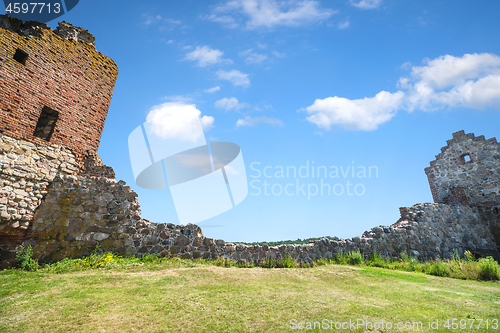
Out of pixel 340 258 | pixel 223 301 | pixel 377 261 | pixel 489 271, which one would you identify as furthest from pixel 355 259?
pixel 223 301

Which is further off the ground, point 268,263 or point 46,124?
point 46,124

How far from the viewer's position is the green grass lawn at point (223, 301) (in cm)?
450

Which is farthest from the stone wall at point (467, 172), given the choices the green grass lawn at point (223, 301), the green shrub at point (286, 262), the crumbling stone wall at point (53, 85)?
the crumbling stone wall at point (53, 85)

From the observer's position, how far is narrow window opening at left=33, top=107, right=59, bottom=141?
1061 centimetres

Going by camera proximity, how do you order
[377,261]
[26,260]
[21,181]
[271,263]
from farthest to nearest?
1. [377,261]
2. [271,263]
3. [21,181]
4. [26,260]

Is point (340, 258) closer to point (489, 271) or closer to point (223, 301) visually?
point (489, 271)

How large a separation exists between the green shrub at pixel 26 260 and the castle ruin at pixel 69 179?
0.67 feet

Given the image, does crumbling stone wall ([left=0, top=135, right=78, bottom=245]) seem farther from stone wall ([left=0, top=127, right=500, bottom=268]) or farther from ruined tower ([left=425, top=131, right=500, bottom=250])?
ruined tower ([left=425, top=131, right=500, bottom=250])

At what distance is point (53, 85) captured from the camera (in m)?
11.0

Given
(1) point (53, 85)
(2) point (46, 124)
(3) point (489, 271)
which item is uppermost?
(1) point (53, 85)

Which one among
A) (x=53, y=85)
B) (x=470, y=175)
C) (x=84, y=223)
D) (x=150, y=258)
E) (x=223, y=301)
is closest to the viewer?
(x=223, y=301)

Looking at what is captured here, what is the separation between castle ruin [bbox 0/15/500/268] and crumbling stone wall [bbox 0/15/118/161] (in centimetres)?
4

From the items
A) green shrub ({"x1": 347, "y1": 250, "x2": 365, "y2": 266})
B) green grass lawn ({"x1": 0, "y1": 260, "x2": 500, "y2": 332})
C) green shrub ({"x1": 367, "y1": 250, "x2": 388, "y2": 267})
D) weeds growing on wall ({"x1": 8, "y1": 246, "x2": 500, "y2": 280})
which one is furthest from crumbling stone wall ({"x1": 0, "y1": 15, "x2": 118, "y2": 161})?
green shrub ({"x1": 367, "y1": 250, "x2": 388, "y2": 267})

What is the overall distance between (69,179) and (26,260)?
3136mm
